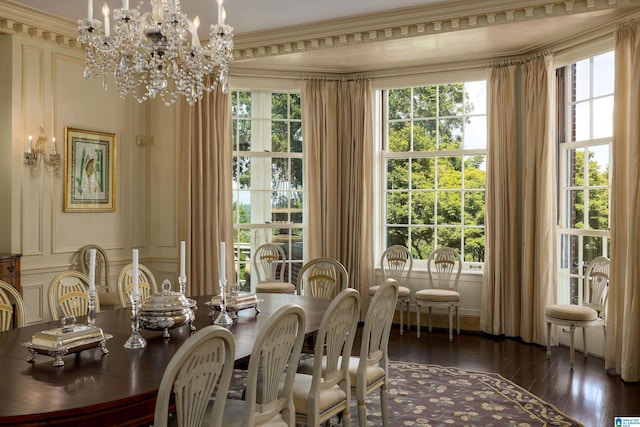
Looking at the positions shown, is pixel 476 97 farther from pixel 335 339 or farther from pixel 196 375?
pixel 196 375

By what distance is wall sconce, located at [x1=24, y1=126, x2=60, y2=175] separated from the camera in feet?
18.2

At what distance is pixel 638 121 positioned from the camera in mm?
4727

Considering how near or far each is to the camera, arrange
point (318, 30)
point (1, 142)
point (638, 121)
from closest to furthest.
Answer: point (638, 121) < point (1, 142) < point (318, 30)

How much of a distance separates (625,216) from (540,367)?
4.88 feet

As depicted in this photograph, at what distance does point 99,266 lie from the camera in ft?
20.2

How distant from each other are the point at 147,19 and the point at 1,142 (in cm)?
263

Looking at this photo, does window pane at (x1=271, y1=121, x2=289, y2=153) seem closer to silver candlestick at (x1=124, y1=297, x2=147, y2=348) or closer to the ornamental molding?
the ornamental molding

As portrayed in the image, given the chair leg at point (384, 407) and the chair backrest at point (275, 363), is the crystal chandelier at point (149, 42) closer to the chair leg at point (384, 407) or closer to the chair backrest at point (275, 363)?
the chair backrest at point (275, 363)

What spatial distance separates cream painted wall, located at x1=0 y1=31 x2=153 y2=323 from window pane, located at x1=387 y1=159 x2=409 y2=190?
3.13m

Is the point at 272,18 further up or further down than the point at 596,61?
Result: further up

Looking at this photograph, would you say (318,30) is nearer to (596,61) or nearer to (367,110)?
(367,110)

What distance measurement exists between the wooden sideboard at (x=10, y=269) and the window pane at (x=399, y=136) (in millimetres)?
4311

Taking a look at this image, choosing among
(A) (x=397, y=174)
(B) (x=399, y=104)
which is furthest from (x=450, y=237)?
→ (B) (x=399, y=104)

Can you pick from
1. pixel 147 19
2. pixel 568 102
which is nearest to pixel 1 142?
pixel 147 19
